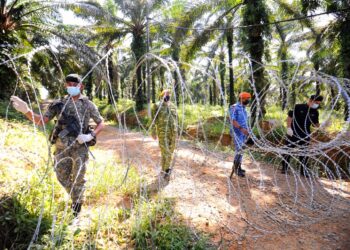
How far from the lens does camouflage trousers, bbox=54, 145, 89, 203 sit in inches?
125

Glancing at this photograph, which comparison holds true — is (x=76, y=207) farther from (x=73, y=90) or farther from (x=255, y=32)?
(x=255, y=32)

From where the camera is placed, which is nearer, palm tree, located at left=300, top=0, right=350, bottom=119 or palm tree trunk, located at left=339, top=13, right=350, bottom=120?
palm tree, located at left=300, top=0, right=350, bottom=119

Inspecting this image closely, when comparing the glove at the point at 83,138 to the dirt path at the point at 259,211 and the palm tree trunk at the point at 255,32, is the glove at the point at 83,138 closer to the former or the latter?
the dirt path at the point at 259,211

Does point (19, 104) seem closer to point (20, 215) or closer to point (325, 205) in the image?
point (20, 215)

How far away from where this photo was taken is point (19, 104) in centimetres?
262

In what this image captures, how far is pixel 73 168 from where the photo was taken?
322 cm

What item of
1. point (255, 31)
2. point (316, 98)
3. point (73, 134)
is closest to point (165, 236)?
point (73, 134)

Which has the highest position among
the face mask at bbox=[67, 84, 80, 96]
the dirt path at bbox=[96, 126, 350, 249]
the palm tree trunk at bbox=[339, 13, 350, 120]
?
the palm tree trunk at bbox=[339, 13, 350, 120]

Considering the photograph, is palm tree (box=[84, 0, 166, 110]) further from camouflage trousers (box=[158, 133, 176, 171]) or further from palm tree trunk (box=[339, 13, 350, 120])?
camouflage trousers (box=[158, 133, 176, 171])

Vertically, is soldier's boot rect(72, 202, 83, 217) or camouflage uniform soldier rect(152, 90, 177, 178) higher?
camouflage uniform soldier rect(152, 90, 177, 178)

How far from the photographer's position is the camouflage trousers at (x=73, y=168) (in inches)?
125

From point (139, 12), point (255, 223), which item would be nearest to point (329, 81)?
point (255, 223)

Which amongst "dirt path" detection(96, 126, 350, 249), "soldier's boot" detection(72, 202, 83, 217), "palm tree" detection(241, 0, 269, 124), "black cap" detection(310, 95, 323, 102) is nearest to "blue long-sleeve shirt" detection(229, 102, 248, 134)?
"dirt path" detection(96, 126, 350, 249)

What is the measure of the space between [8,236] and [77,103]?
1462mm
